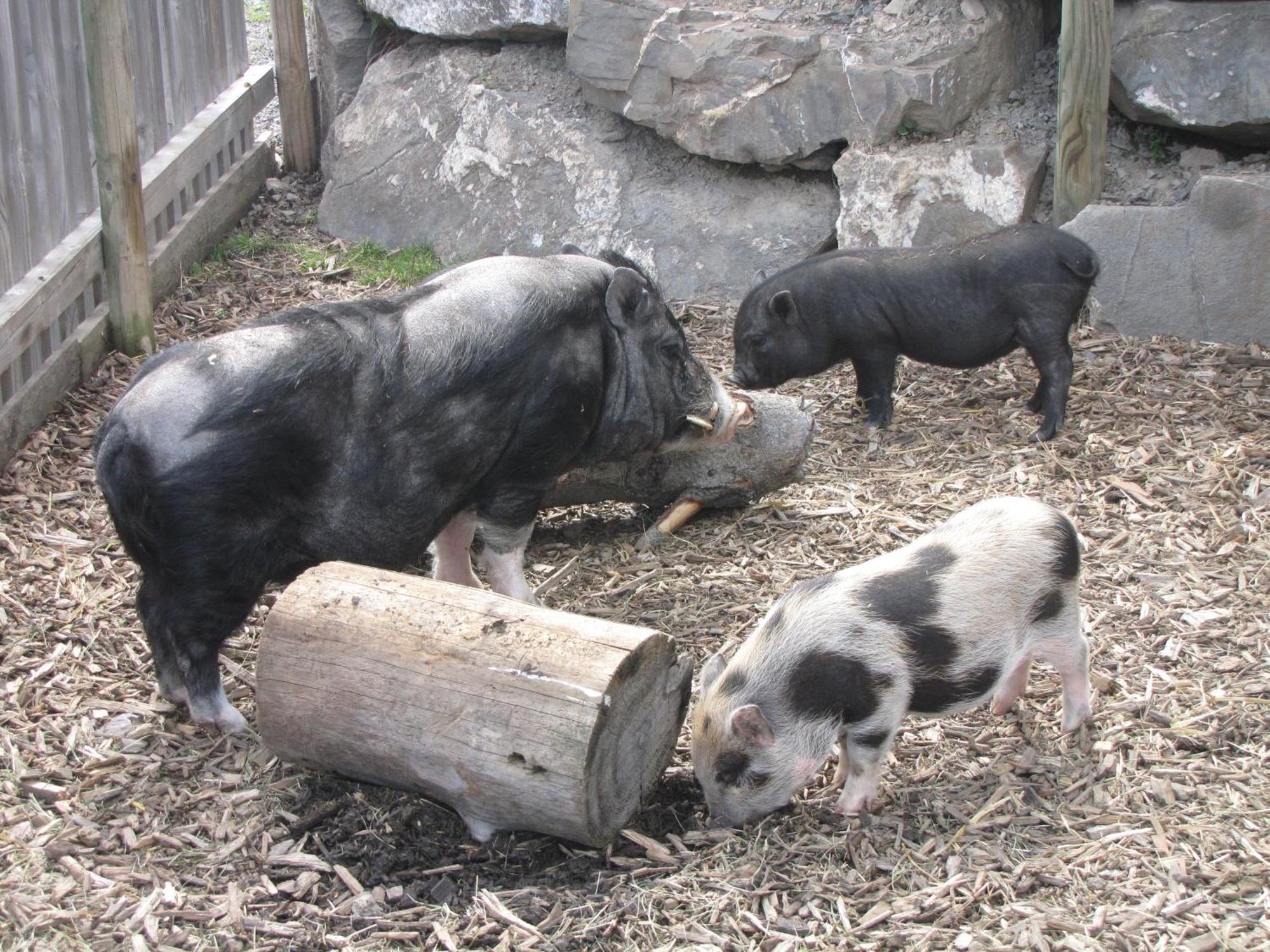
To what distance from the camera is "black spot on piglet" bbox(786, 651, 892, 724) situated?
4039 millimetres

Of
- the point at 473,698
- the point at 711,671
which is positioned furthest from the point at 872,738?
the point at 473,698

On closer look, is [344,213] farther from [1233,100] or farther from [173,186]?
[1233,100]

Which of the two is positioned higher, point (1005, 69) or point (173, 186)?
point (1005, 69)

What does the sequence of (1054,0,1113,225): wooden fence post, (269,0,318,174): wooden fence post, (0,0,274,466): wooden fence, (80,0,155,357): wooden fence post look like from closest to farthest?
1. (0,0,274,466): wooden fence
2. (80,0,155,357): wooden fence post
3. (1054,0,1113,225): wooden fence post
4. (269,0,318,174): wooden fence post

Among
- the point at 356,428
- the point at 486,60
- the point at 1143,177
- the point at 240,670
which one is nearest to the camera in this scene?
the point at 356,428

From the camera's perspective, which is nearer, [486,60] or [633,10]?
[633,10]

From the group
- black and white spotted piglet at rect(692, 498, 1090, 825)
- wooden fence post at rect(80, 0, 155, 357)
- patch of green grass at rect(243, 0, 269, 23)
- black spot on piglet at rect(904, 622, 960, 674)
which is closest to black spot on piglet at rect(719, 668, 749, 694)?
black and white spotted piglet at rect(692, 498, 1090, 825)

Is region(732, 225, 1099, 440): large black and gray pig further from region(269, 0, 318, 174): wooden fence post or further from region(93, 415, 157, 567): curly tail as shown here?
region(269, 0, 318, 174): wooden fence post

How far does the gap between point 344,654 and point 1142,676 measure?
2.73 meters

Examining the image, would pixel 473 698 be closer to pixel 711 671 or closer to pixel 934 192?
pixel 711 671

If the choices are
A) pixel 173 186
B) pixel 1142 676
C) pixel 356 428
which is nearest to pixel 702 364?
pixel 356 428

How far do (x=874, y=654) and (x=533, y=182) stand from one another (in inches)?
232

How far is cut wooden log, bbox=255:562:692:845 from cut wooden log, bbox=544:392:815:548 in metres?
1.89

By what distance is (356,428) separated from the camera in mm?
4688
